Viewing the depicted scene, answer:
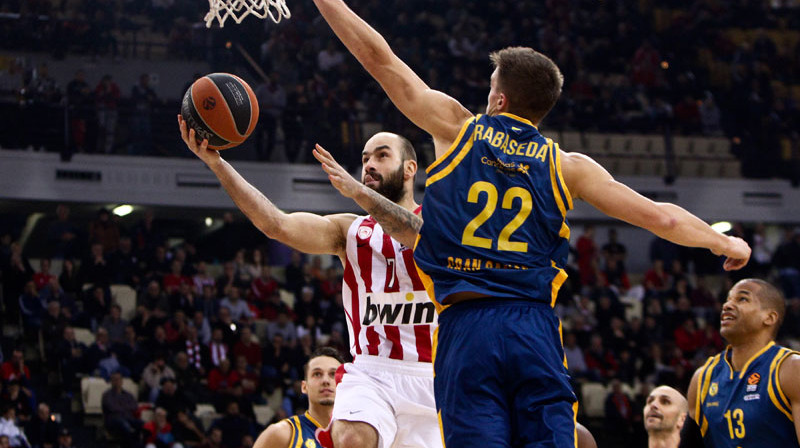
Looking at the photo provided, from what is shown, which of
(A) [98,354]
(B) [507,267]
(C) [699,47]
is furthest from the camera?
(C) [699,47]

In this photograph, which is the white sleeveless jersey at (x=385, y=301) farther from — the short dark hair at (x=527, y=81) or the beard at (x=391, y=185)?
the short dark hair at (x=527, y=81)

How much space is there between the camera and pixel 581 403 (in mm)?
15516

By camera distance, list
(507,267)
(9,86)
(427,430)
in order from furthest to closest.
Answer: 1. (9,86)
2. (427,430)
3. (507,267)

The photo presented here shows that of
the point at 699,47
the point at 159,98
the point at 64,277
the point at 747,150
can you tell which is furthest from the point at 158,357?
the point at 699,47

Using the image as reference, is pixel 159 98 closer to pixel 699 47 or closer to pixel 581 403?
pixel 581 403

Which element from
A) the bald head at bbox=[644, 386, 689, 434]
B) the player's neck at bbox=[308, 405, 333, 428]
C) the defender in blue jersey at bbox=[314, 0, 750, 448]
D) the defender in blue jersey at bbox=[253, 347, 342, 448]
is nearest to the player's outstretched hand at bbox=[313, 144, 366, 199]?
the defender in blue jersey at bbox=[314, 0, 750, 448]

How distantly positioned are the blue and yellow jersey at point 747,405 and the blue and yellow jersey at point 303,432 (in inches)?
98.7

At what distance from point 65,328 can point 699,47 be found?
612 inches

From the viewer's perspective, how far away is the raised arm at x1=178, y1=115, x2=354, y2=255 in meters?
4.95

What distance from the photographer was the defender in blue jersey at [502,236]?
3781mm

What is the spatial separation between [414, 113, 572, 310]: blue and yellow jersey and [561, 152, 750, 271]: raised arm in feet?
0.21

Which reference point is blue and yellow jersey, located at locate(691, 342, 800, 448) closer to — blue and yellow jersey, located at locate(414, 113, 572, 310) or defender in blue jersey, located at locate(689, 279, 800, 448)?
defender in blue jersey, located at locate(689, 279, 800, 448)

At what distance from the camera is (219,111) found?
5055 mm

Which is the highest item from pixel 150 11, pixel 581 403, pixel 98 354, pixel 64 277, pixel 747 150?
pixel 150 11
